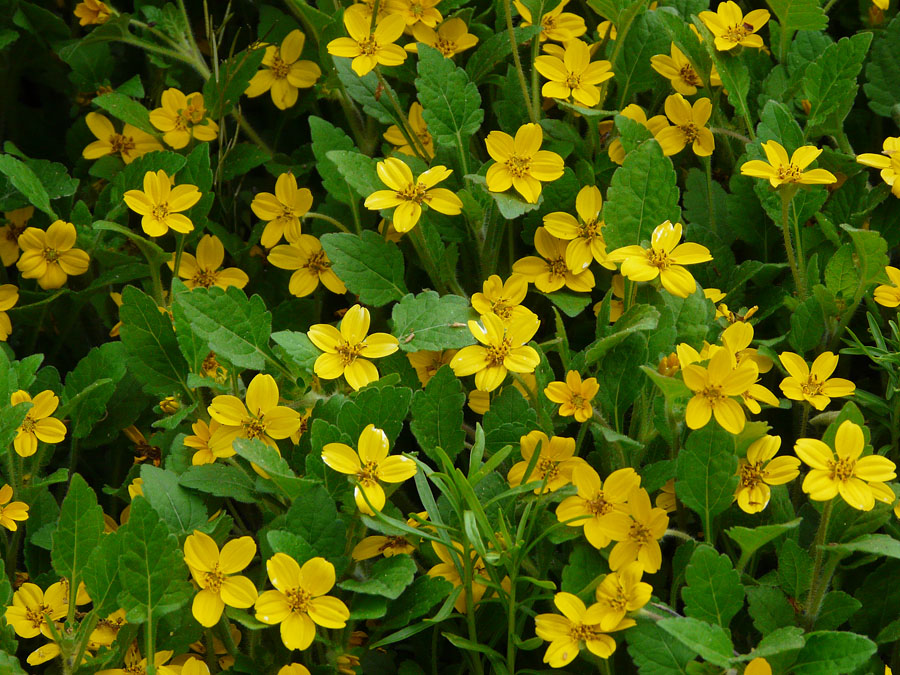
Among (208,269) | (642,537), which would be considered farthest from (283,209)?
(642,537)

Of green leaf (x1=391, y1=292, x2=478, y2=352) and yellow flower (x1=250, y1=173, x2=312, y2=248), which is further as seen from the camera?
yellow flower (x1=250, y1=173, x2=312, y2=248)

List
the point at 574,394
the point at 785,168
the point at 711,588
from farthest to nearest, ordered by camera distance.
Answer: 1. the point at 785,168
2. the point at 574,394
3. the point at 711,588

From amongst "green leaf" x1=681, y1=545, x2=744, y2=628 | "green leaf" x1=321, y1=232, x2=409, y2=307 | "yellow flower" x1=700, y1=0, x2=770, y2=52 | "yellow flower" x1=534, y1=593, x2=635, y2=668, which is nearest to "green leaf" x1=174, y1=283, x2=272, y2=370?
"green leaf" x1=321, y1=232, x2=409, y2=307

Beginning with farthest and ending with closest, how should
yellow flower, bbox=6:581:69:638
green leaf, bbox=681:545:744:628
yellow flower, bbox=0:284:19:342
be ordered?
yellow flower, bbox=0:284:19:342, yellow flower, bbox=6:581:69:638, green leaf, bbox=681:545:744:628

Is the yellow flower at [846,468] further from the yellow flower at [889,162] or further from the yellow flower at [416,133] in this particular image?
the yellow flower at [416,133]

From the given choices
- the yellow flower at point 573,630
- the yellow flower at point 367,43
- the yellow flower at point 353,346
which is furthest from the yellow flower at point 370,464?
the yellow flower at point 367,43

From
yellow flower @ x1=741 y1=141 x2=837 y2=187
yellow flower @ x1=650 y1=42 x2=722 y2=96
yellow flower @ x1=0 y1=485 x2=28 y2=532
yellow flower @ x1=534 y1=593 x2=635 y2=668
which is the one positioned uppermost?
yellow flower @ x1=650 y1=42 x2=722 y2=96

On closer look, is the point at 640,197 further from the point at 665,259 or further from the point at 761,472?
the point at 761,472

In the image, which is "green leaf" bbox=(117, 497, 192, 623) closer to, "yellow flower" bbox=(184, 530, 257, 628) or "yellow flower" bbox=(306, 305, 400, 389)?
"yellow flower" bbox=(184, 530, 257, 628)
